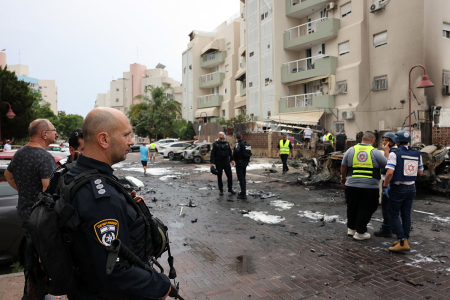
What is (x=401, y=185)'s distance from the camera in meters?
5.00

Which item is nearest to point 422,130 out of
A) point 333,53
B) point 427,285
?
point 333,53

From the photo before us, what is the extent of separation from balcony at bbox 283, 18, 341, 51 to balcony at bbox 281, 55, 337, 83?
1.39 m

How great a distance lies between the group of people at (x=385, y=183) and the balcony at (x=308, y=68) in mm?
21133

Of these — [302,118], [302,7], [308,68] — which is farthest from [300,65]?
[302,118]

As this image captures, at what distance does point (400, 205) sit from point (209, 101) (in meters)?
42.8

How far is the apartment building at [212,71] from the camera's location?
145 feet

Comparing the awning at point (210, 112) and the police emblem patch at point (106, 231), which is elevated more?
the awning at point (210, 112)

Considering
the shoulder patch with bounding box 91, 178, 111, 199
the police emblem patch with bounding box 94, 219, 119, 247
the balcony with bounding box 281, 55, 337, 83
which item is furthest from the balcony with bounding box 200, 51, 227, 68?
A: the police emblem patch with bounding box 94, 219, 119, 247

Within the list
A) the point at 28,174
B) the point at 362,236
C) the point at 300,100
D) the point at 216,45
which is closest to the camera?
the point at 28,174

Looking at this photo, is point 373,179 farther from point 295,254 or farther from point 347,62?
point 347,62

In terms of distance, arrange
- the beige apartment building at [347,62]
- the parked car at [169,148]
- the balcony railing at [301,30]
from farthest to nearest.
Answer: the balcony railing at [301,30] → the parked car at [169,148] → the beige apartment building at [347,62]

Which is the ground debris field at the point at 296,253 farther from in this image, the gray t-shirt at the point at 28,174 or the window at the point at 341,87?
the window at the point at 341,87

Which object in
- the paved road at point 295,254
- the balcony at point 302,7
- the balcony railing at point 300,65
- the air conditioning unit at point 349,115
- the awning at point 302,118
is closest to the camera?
the paved road at point 295,254

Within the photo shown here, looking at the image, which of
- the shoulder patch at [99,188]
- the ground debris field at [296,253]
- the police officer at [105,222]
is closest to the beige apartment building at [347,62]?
the ground debris field at [296,253]
